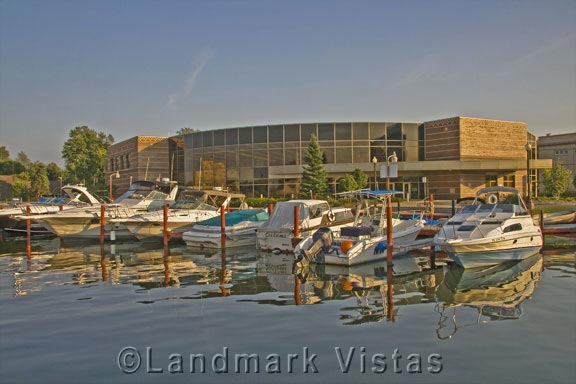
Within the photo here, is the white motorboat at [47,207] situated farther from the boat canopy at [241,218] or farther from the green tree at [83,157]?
the green tree at [83,157]

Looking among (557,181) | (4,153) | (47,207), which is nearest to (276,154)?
(47,207)

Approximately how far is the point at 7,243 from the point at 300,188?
26094 mm

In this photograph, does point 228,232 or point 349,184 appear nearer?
point 228,232

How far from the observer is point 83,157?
89312 millimetres

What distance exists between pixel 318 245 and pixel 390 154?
117ft

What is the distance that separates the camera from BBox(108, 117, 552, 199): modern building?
49969mm

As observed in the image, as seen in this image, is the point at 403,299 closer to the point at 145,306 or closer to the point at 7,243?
the point at 145,306

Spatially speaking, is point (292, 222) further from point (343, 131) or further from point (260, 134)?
point (260, 134)

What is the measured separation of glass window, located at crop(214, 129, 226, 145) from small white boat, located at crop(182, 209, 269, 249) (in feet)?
102

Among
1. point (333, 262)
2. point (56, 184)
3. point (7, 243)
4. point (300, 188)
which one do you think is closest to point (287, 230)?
point (333, 262)

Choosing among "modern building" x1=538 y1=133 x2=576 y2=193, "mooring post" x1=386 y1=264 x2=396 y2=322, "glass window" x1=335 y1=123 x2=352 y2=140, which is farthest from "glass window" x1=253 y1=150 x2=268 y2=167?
"modern building" x1=538 y1=133 x2=576 y2=193

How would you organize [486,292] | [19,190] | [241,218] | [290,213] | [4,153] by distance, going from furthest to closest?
1. [4,153]
2. [19,190]
3. [241,218]
4. [290,213]
5. [486,292]

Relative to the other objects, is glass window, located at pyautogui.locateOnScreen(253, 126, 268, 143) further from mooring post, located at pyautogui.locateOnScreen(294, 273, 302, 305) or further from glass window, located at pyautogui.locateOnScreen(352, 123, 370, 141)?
mooring post, located at pyautogui.locateOnScreen(294, 273, 302, 305)

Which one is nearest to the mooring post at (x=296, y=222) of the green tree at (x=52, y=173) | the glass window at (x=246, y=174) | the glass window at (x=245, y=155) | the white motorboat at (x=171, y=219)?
the white motorboat at (x=171, y=219)
